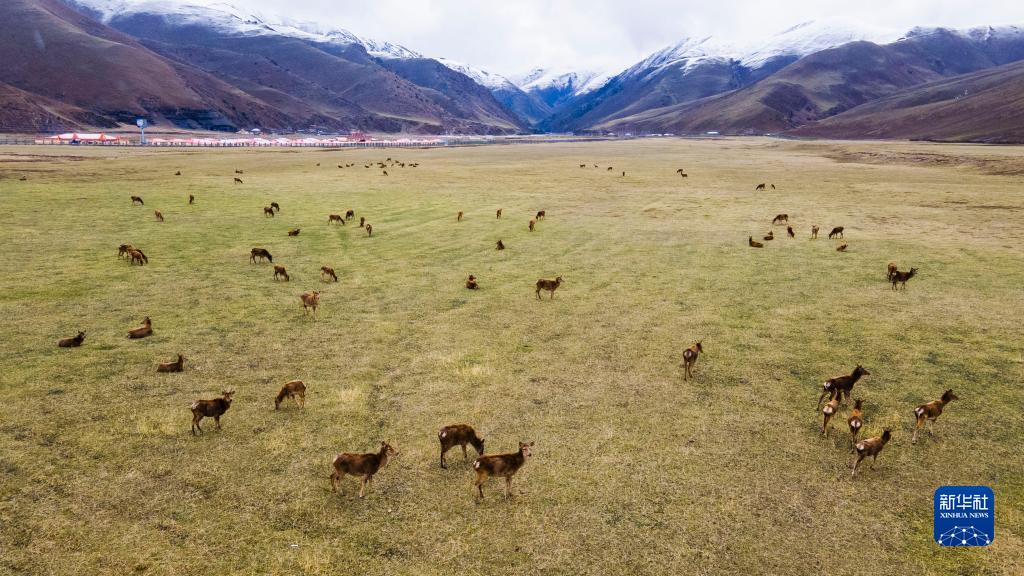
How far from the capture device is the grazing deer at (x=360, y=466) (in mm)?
10023

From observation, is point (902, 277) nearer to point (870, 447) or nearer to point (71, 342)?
point (870, 447)

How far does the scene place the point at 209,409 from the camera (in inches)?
470

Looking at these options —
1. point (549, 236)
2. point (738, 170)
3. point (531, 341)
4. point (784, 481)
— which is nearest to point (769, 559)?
point (784, 481)

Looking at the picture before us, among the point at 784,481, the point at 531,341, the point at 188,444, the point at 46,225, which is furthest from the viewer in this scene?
the point at 46,225

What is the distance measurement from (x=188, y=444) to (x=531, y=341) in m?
9.99

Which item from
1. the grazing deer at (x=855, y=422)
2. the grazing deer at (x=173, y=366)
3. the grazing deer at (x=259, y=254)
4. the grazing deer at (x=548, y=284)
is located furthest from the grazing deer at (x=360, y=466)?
the grazing deer at (x=259, y=254)

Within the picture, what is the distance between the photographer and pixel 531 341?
17.7 meters

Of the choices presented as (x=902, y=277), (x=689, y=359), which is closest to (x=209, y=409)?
(x=689, y=359)

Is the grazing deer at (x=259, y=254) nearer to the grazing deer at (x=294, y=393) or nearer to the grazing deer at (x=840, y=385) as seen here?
the grazing deer at (x=294, y=393)

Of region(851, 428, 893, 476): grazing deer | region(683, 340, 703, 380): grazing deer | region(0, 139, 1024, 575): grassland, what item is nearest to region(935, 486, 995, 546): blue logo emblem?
region(0, 139, 1024, 575): grassland

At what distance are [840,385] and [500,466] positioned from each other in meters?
9.18

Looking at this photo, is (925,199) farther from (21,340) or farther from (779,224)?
(21,340)

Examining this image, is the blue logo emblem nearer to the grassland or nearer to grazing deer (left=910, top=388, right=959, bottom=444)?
the grassland

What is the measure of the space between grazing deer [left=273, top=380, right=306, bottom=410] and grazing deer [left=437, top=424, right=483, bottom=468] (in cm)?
424
